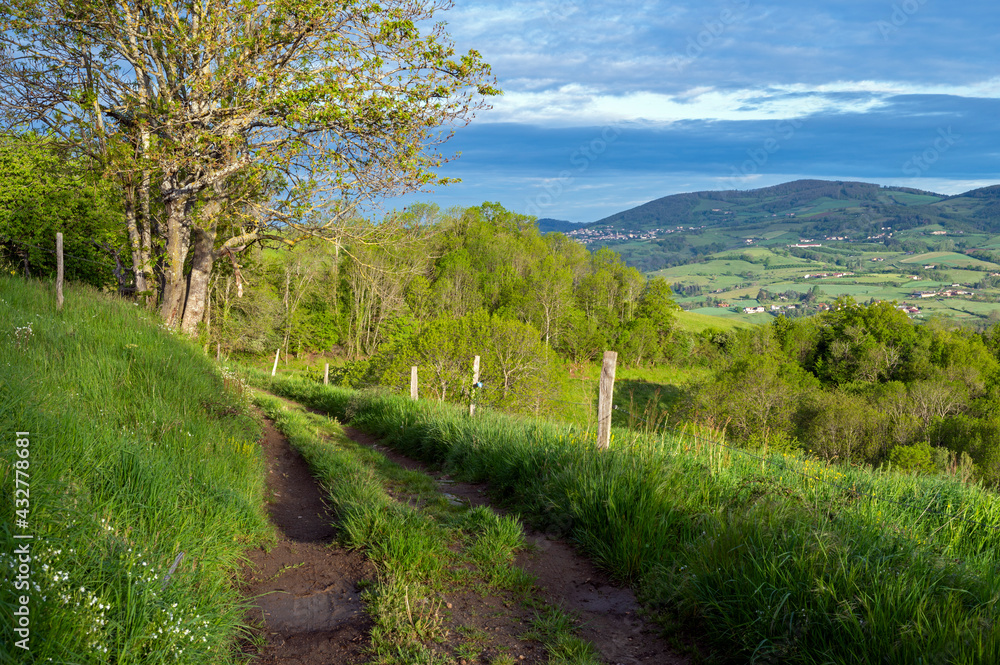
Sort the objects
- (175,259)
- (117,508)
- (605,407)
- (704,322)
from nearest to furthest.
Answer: (117,508) < (605,407) < (175,259) < (704,322)

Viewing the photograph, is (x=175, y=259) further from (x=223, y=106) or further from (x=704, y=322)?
(x=704, y=322)

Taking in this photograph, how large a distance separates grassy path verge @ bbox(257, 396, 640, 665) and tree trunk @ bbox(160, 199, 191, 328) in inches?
314

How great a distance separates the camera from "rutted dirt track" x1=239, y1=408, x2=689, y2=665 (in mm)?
3586

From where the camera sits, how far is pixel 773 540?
3.94 meters

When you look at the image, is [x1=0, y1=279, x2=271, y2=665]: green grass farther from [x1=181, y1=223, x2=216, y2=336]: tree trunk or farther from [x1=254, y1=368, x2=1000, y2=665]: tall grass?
[x1=181, y1=223, x2=216, y2=336]: tree trunk

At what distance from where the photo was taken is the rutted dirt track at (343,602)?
3586mm

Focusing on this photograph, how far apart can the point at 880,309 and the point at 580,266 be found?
3579 centimetres

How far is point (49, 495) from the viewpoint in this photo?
3.13 meters

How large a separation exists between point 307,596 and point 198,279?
393 inches

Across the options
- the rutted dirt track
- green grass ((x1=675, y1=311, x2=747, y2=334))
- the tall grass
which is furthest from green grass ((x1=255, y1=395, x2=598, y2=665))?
green grass ((x1=675, y1=311, x2=747, y2=334))

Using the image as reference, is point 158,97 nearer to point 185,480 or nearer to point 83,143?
point 83,143

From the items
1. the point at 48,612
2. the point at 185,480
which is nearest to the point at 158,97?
the point at 185,480

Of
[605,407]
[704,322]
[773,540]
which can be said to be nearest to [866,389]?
[704,322]

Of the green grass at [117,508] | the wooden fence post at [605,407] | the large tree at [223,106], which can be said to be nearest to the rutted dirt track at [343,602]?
the green grass at [117,508]
